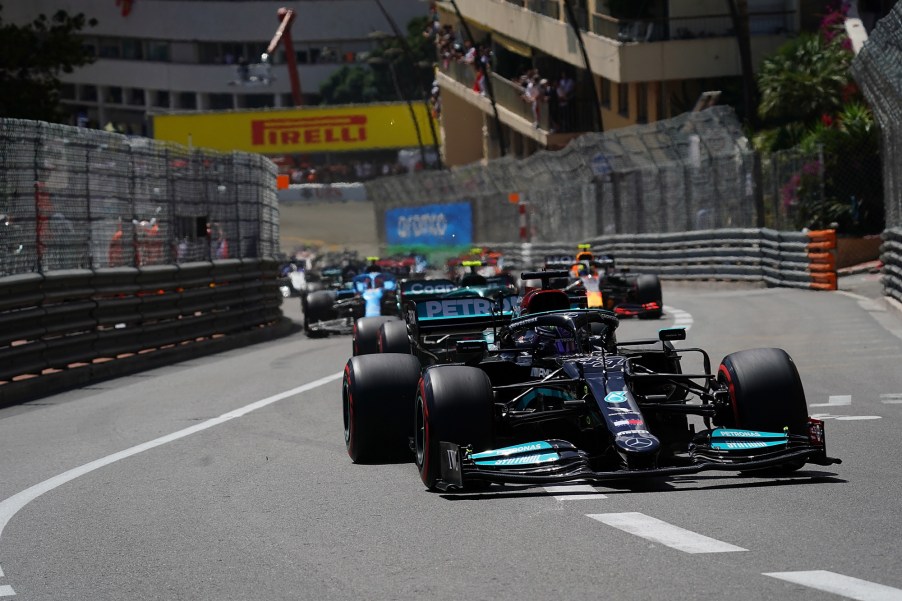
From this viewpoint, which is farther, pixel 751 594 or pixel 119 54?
pixel 119 54

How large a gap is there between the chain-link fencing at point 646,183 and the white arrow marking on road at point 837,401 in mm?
17181

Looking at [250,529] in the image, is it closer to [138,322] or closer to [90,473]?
[90,473]

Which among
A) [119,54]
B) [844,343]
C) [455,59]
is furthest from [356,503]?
[119,54]

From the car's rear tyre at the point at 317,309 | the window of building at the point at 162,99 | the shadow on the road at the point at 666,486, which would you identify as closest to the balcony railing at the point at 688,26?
the car's rear tyre at the point at 317,309

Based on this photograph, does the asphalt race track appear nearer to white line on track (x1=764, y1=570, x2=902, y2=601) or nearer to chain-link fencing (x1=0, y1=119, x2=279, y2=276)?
white line on track (x1=764, y1=570, x2=902, y2=601)

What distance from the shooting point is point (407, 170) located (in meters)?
85.2

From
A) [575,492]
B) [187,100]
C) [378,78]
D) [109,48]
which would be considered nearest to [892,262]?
[575,492]

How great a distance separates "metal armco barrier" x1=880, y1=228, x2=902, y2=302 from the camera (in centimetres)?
1989

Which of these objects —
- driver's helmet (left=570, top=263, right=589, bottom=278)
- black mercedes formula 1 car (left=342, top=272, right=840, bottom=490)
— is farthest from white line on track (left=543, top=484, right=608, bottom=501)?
driver's helmet (left=570, top=263, right=589, bottom=278)

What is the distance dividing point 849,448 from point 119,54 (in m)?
101

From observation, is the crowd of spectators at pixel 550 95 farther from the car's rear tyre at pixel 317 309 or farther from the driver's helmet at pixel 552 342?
the driver's helmet at pixel 552 342

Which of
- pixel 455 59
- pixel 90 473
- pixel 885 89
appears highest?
pixel 455 59

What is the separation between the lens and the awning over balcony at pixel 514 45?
57.6m

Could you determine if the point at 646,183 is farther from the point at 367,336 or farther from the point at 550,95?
the point at 367,336
